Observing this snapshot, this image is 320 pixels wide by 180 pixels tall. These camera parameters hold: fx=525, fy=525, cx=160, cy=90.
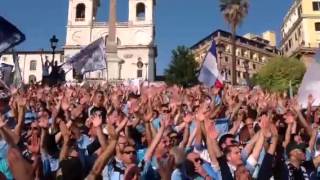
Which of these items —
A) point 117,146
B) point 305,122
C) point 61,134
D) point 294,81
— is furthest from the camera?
point 294,81

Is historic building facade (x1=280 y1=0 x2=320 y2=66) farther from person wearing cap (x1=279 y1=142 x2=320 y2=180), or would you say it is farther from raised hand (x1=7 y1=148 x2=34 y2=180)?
Answer: raised hand (x1=7 y1=148 x2=34 y2=180)

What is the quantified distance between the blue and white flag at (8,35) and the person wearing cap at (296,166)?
649cm

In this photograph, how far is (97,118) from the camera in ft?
18.8

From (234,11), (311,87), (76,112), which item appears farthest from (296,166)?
(234,11)

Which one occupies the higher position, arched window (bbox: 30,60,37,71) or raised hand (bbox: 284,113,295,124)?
arched window (bbox: 30,60,37,71)

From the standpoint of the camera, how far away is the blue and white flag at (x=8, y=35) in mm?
10594

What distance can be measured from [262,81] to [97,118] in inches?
2054

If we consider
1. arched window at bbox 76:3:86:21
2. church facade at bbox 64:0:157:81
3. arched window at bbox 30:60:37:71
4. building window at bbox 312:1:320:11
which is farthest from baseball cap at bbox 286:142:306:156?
arched window at bbox 30:60:37:71

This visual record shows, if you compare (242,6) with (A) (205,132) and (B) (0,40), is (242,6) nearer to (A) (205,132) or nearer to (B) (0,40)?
(B) (0,40)

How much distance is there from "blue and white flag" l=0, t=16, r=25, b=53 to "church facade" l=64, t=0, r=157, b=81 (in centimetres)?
6970

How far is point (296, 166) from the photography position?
5.95m

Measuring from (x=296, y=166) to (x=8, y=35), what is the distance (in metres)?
6.90

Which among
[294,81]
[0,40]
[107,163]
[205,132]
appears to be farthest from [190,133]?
[294,81]

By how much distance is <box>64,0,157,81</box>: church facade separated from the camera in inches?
3211
